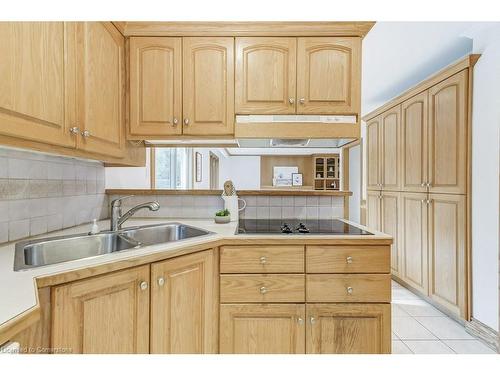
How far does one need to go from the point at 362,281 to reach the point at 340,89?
1134mm

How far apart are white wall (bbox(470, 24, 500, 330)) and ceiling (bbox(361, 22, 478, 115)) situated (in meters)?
0.22

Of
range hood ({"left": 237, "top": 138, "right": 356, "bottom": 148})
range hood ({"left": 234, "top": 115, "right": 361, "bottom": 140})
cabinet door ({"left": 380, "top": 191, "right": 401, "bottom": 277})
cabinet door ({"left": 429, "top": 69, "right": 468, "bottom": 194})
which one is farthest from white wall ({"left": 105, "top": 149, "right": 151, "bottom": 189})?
cabinet door ({"left": 380, "top": 191, "right": 401, "bottom": 277})

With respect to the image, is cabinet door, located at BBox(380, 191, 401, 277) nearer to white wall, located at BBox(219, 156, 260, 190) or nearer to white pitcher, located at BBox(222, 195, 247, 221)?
white pitcher, located at BBox(222, 195, 247, 221)

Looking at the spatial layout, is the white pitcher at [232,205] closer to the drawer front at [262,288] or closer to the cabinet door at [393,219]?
the drawer front at [262,288]

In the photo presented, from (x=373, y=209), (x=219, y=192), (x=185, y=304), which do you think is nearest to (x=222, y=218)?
(x=219, y=192)

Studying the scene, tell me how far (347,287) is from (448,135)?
5.48ft

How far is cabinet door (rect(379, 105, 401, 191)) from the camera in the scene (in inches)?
119

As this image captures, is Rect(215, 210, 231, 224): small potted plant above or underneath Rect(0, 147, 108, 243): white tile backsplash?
underneath

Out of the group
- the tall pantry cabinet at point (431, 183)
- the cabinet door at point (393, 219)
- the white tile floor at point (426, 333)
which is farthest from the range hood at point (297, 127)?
the cabinet door at point (393, 219)

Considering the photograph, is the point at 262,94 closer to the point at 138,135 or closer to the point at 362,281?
the point at 138,135

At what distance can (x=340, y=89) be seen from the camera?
69.7 inches

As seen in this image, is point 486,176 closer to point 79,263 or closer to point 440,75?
point 440,75

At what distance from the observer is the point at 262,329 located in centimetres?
149
